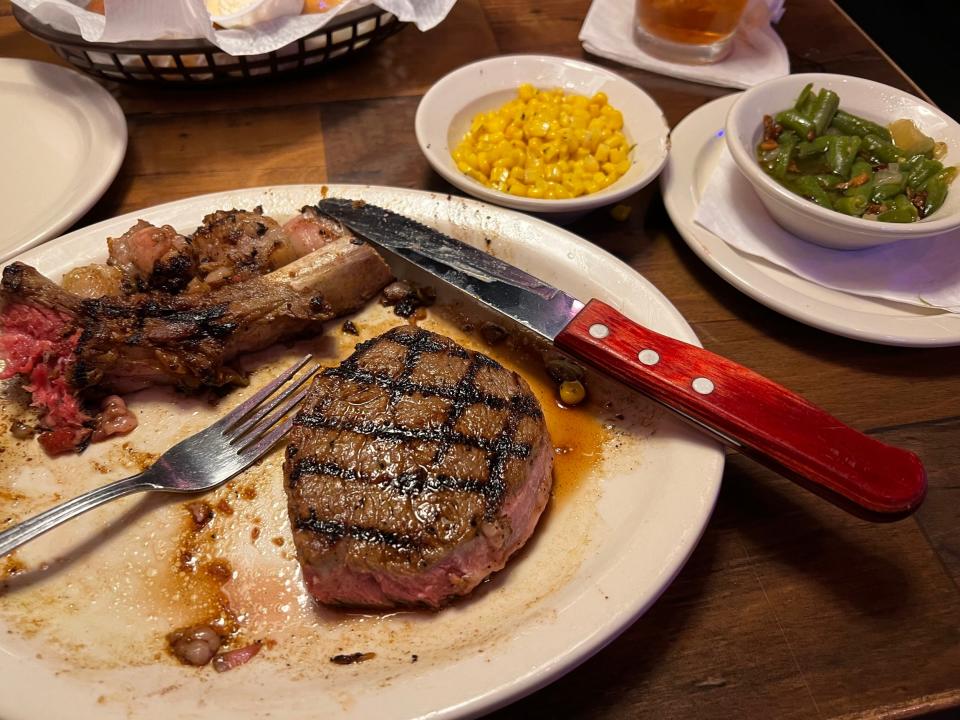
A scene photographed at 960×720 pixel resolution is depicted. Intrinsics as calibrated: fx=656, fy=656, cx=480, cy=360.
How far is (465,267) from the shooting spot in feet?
7.34

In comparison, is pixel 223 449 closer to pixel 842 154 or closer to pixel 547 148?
pixel 547 148

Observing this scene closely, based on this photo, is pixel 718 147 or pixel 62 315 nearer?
pixel 62 315

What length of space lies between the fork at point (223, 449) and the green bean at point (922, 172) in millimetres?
2347

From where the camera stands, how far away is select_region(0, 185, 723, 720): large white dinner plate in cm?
142

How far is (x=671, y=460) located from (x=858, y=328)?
1018mm

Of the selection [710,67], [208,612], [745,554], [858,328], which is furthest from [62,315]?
[710,67]

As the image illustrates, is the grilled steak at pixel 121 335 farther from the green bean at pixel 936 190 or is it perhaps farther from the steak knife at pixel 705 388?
the green bean at pixel 936 190

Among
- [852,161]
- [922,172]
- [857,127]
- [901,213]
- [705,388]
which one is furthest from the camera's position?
[857,127]

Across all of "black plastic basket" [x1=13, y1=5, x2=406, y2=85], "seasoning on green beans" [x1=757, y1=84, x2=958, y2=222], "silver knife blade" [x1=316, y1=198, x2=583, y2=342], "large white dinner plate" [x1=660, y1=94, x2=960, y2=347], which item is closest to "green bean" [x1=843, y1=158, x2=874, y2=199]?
"seasoning on green beans" [x1=757, y1=84, x2=958, y2=222]

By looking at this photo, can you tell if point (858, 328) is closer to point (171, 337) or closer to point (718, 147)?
point (718, 147)

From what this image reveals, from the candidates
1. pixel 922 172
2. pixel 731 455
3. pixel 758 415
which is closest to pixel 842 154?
pixel 922 172

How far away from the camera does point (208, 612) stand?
170 cm

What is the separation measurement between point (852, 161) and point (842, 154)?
0.17 feet

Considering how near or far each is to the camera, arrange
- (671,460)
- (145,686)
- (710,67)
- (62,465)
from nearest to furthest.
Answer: (145,686) → (671,460) → (62,465) → (710,67)
